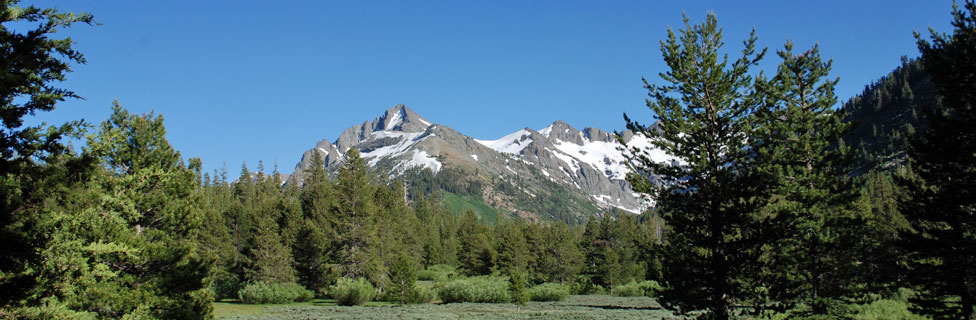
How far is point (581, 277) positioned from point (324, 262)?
39140 mm

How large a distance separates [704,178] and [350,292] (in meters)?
38.2

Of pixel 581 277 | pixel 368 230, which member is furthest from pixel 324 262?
pixel 581 277

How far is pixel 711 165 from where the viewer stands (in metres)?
18.5

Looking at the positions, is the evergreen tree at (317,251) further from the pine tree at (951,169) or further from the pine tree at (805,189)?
the pine tree at (951,169)

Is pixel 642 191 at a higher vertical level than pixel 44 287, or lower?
higher

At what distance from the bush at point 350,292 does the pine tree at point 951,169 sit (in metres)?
41.1

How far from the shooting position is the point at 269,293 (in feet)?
164

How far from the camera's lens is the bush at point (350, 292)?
Result: 4928 centimetres

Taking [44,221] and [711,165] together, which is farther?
[711,165]

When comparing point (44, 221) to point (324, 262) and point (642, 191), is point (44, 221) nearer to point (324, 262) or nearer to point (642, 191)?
point (642, 191)

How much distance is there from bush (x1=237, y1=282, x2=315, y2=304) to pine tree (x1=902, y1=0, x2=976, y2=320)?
47357 mm

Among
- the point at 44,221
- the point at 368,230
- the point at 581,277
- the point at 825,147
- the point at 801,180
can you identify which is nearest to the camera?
the point at 44,221

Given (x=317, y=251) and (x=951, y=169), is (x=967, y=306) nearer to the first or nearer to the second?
(x=951, y=169)

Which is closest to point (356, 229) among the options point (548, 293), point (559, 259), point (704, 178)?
point (548, 293)
